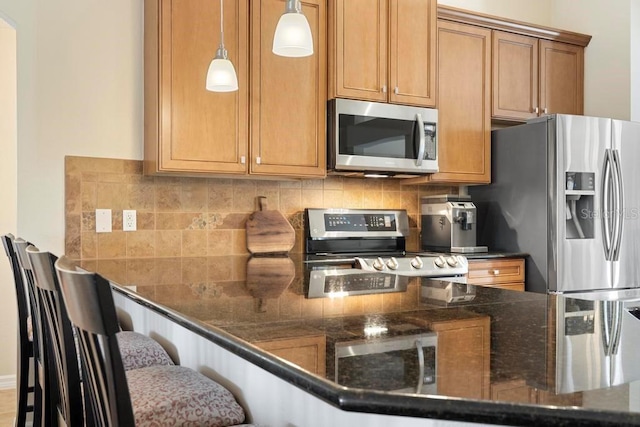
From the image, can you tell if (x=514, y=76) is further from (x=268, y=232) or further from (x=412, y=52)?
(x=268, y=232)

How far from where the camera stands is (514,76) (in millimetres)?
3996

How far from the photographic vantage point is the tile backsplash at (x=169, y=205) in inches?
120

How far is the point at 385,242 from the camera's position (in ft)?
12.5

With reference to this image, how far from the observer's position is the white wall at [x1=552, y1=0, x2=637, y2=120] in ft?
13.4

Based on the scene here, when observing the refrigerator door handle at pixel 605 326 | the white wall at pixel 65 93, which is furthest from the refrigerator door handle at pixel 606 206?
the white wall at pixel 65 93

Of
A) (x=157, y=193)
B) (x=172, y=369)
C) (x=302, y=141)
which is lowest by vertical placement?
(x=172, y=369)

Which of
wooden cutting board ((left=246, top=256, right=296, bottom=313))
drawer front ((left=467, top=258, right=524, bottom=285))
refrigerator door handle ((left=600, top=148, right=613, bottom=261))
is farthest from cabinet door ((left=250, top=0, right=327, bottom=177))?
refrigerator door handle ((left=600, top=148, right=613, bottom=261))

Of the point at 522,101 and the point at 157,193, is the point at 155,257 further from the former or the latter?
the point at 522,101

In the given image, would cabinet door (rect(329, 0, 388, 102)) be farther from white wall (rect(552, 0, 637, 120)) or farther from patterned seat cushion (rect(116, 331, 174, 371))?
patterned seat cushion (rect(116, 331, 174, 371))

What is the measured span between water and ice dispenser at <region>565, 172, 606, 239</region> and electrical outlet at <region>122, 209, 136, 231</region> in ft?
8.46

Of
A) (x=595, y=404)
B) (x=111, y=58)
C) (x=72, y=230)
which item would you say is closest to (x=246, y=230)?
(x=72, y=230)

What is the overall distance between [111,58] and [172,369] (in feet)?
7.03

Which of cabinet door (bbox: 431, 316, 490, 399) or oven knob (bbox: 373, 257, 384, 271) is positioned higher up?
cabinet door (bbox: 431, 316, 490, 399)

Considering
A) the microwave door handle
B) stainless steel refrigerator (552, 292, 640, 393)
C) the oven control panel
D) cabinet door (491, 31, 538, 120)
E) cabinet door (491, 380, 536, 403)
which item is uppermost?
cabinet door (491, 31, 538, 120)
